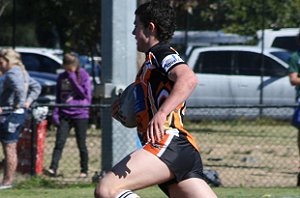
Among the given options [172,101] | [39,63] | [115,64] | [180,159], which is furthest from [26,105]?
[39,63]

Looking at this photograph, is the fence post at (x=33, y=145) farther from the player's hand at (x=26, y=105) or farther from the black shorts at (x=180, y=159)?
the black shorts at (x=180, y=159)

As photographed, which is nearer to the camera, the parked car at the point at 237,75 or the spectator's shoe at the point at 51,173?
the spectator's shoe at the point at 51,173

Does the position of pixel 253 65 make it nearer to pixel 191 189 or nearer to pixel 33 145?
pixel 33 145

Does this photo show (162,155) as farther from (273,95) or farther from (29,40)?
(29,40)

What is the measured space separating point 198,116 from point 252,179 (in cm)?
232

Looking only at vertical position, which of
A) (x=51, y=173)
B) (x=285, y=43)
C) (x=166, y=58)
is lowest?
(x=51, y=173)

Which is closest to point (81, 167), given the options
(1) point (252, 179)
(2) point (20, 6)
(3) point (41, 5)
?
(1) point (252, 179)

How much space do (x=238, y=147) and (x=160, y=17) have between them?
8980 mm

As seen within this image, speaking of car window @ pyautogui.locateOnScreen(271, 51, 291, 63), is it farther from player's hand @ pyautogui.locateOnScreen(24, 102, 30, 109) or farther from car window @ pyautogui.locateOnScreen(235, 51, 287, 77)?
player's hand @ pyautogui.locateOnScreen(24, 102, 30, 109)

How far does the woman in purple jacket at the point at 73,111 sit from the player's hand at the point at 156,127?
667 centimetres

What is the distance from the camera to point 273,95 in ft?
61.0

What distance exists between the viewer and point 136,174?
5.45m

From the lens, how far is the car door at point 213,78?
1881 centimetres

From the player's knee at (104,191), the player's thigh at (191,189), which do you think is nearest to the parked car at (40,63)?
the player's thigh at (191,189)
